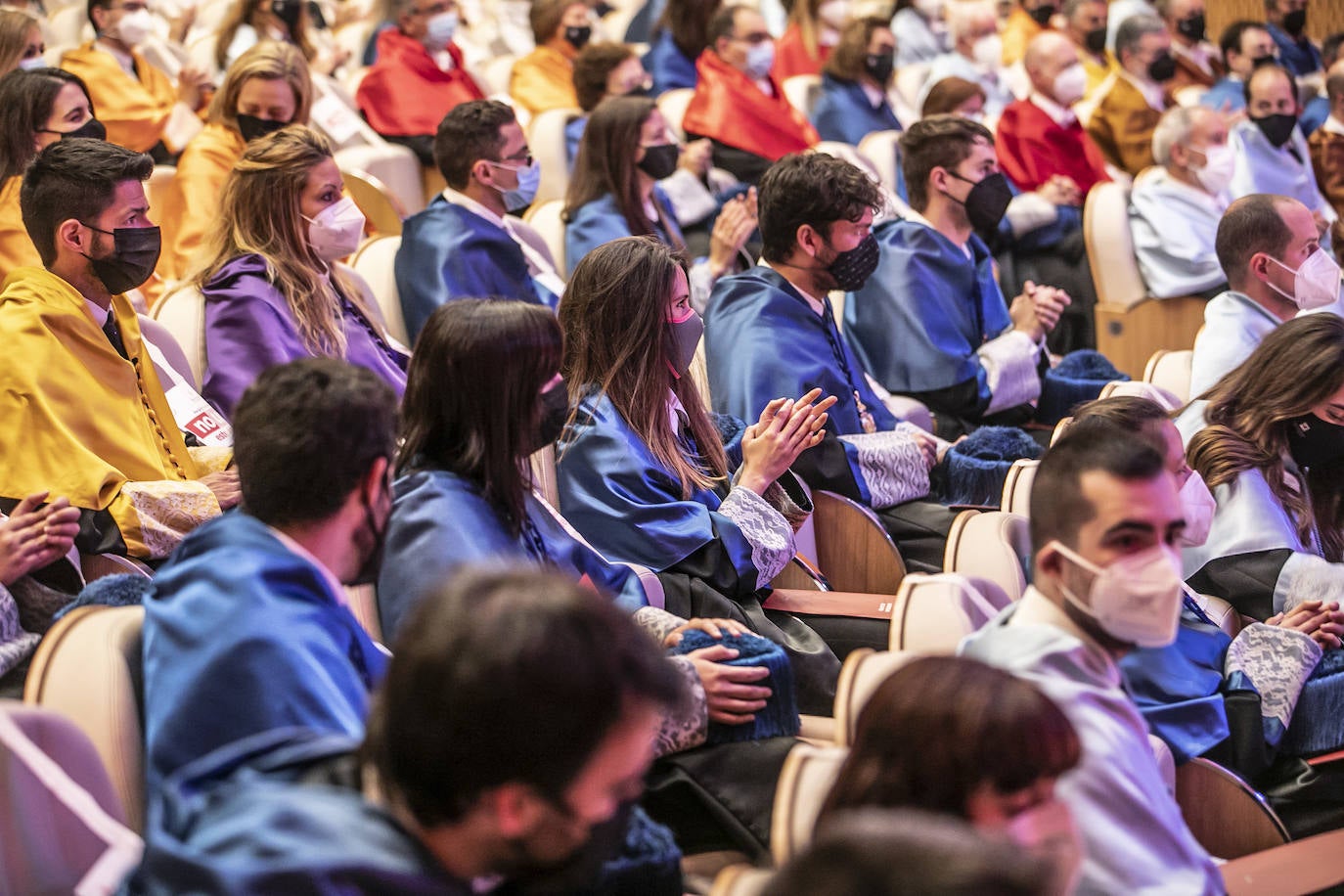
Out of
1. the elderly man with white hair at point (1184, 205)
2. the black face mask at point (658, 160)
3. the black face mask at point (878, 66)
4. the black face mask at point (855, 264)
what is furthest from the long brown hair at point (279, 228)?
the black face mask at point (878, 66)

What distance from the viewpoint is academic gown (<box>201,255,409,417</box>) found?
3084 millimetres

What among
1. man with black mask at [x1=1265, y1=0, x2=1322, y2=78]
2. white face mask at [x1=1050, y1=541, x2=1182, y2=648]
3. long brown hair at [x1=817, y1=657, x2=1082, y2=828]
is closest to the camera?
long brown hair at [x1=817, y1=657, x2=1082, y2=828]

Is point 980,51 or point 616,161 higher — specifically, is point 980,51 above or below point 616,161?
below

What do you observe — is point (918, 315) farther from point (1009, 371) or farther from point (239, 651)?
point (239, 651)

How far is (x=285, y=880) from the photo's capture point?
3.81 feet

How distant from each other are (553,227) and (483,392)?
91.9 inches

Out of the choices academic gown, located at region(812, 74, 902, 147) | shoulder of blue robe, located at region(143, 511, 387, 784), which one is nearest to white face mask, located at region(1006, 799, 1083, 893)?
shoulder of blue robe, located at region(143, 511, 387, 784)

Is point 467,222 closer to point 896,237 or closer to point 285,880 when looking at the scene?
point 896,237

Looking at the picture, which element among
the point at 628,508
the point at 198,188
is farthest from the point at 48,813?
→ the point at 198,188

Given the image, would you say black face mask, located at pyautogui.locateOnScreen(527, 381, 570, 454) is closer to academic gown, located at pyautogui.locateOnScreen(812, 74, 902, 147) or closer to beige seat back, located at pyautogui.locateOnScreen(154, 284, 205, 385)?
beige seat back, located at pyautogui.locateOnScreen(154, 284, 205, 385)

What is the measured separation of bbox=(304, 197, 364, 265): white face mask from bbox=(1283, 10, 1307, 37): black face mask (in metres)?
6.26

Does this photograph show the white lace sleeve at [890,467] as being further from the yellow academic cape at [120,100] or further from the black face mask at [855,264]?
A: the yellow academic cape at [120,100]

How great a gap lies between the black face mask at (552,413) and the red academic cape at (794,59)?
5171 millimetres

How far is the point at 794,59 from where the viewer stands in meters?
7.27
